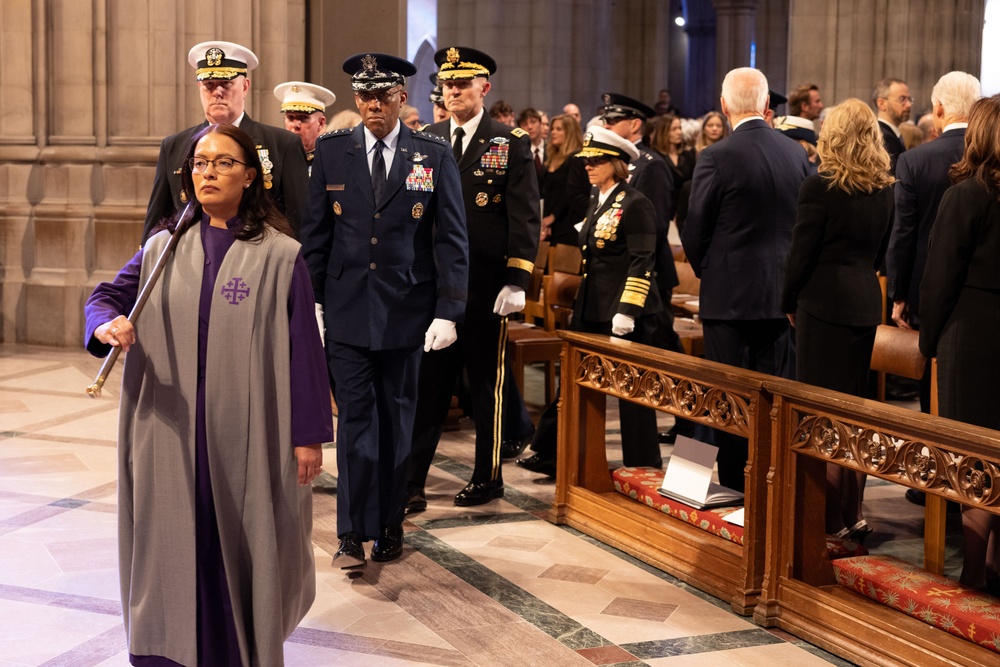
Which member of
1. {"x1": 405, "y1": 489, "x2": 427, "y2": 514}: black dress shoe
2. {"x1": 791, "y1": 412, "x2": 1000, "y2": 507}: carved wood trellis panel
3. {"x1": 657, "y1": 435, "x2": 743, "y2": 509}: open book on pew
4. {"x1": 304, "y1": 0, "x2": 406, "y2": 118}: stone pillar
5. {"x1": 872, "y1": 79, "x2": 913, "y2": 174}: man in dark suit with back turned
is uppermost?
{"x1": 304, "y1": 0, "x2": 406, "y2": 118}: stone pillar

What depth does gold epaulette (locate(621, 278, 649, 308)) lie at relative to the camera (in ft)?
19.3

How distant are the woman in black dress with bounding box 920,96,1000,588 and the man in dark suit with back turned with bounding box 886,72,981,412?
155cm

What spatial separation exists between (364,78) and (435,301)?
0.90 meters

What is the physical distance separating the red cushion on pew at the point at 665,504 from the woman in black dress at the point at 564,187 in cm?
479

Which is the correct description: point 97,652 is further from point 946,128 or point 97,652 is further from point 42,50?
point 42,50

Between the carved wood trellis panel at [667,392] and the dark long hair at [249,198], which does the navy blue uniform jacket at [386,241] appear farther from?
the dark long hair at [249,198]

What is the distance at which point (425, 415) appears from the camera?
586 cm

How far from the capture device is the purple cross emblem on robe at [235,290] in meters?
3.42

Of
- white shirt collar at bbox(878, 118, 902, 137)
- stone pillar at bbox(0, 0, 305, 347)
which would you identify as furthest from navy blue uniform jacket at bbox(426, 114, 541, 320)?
stone pillar at bbox(0, 0, 305, 347)

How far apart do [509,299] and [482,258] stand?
0.30 metres

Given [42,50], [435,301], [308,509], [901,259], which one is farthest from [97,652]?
[42,50]

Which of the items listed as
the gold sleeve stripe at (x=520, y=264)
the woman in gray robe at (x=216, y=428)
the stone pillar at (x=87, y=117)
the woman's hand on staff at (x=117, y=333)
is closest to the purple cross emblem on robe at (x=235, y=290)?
the woman in gray robe at (x=216, y=428)

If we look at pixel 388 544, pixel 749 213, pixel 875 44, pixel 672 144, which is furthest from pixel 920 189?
pixel 875 44

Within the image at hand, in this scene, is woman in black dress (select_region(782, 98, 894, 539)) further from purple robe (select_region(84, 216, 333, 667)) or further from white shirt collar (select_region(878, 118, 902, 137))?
white shirt collar (select_region(878, 118, 902, 137))
